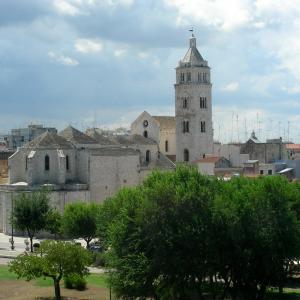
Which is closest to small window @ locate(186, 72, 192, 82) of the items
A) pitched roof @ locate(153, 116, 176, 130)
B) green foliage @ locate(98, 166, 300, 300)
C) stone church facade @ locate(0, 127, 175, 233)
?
pitched roof @ locate(153, 116, 176, 130)

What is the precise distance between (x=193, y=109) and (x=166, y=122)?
676cm

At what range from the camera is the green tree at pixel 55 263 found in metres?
49.8

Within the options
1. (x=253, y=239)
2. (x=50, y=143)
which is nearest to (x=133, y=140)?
(x=50, y=143)

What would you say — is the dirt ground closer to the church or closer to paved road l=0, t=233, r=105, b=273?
paved road l=0, t=233, r=105, b=273

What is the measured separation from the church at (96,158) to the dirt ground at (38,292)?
31904 millimetres

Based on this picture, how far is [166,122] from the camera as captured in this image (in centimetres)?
12088

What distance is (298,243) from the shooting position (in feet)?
155

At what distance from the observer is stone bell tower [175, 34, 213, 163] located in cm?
11550

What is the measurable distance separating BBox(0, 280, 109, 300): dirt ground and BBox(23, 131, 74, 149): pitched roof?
36469mm

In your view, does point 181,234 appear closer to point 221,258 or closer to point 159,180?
point 221,258

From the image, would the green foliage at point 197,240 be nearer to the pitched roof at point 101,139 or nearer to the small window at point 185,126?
the pitched roof at point 101,139

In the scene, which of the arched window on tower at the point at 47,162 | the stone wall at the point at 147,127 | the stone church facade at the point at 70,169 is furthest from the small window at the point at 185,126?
the arched window on tower at the point at 47,162

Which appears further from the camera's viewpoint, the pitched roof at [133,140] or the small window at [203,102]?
the small window at [203,102]

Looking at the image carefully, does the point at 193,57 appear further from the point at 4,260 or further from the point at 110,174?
the point at 4,260
